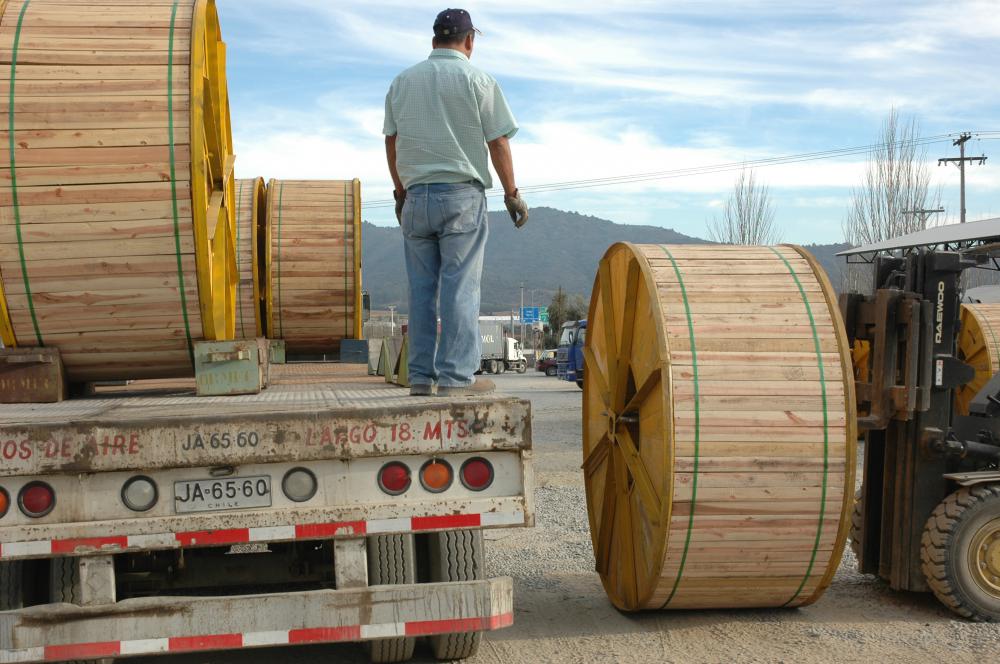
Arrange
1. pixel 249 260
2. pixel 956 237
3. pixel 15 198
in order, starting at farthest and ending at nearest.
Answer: pixel 956 237 → pixel 249 260 → pixel 15 198

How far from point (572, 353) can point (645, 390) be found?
29498 mm

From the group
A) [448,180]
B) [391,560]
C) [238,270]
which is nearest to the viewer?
[391,560]

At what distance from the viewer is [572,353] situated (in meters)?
35.4

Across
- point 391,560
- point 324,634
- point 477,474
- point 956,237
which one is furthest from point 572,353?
point 324,634

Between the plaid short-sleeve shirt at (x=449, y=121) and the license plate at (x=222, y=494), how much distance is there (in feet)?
6.18

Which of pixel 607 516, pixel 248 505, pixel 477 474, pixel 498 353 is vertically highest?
pixel 477 474

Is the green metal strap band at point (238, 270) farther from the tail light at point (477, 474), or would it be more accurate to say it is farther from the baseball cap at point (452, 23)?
the tail light at point (477, 474)

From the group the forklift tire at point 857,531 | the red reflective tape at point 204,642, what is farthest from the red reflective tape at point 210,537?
the forklift tire at point 857,531

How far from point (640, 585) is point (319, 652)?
5.58 feet

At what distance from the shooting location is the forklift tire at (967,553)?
6.27 meters

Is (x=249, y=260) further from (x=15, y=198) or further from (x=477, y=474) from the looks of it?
(x=477, y=474)

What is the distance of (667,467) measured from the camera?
5488 mm

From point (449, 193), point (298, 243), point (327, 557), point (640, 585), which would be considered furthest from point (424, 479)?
point (298, 243)

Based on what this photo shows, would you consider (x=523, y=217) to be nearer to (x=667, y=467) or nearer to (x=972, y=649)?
(x=667, y=467)
